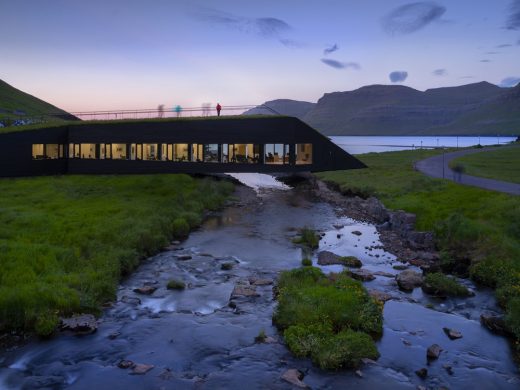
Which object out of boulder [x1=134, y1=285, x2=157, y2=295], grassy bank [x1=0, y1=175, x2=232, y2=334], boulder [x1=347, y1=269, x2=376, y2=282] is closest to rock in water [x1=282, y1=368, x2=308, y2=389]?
grassy bank [x1=0, y1=175, x2=232, y2=334]

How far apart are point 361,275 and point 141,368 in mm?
12675

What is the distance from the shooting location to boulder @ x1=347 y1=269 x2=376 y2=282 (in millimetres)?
23525

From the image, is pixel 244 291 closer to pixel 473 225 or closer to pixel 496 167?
pixel 473 225

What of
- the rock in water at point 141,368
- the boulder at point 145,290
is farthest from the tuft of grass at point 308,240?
the rock in water at point 141,368

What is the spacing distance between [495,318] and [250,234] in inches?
732

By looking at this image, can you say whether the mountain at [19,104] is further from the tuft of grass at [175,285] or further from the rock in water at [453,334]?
the rock in water at [453,334]

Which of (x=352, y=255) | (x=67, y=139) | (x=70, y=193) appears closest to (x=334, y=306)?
(x=352, y=255)

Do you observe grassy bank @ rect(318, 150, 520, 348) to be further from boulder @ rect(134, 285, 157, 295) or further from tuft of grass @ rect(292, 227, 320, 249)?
boulder @ rect(134, 285, 157, 295)

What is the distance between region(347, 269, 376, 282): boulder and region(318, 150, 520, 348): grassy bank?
4487 mm

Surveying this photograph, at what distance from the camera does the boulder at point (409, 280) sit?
22312 millimetres

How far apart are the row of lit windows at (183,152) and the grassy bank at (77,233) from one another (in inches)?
146

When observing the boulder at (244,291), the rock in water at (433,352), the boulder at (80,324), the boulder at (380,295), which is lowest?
the rock in water at (433,352)

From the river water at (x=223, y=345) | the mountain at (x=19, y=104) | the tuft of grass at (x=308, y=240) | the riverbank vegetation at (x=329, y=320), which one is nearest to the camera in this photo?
the river water at (x=223, y=345)

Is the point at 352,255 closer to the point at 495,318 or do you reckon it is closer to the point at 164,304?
the point at 495,318
